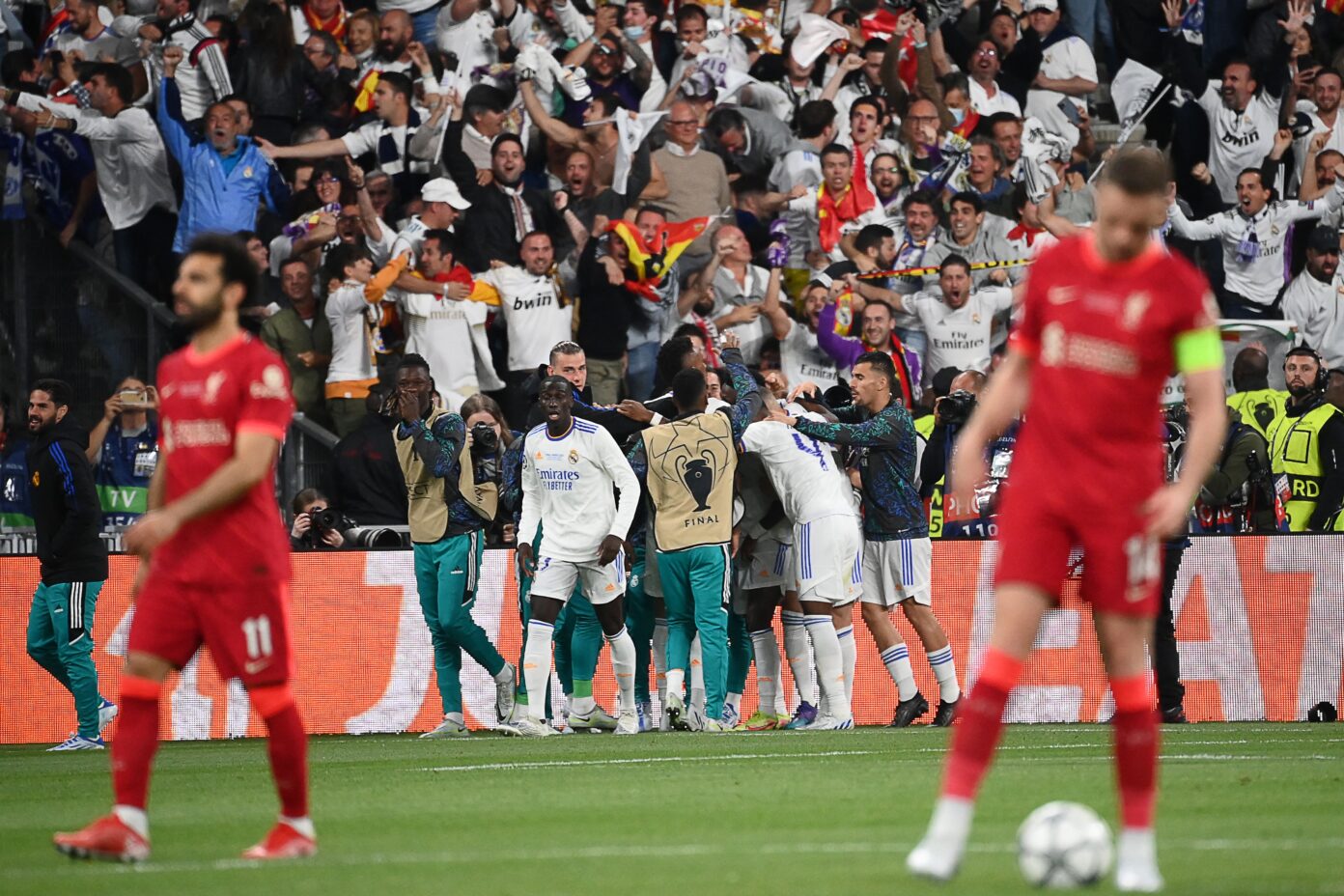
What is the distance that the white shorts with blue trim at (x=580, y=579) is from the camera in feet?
48.0

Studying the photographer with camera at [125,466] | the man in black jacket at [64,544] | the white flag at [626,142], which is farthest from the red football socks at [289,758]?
the white flag at [626,142]

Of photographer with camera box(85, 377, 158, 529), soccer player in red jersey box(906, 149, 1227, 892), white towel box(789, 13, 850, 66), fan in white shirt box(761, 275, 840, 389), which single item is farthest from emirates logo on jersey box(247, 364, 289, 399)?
white towel box(789, 13, 850, 66)

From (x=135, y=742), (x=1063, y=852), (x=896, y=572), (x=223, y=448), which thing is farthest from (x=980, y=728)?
(x=896, y=572)

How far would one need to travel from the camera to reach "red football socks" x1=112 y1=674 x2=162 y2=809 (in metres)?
7.42

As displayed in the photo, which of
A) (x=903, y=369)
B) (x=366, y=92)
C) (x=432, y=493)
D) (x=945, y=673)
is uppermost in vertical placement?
(x=366, y=92)

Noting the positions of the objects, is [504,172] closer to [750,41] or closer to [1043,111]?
[750,41]

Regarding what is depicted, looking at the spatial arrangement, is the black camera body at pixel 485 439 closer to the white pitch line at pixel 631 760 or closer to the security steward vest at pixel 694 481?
the security steward vest at pixel 694 481

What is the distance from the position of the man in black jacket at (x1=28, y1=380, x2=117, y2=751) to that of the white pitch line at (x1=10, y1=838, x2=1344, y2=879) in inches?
297

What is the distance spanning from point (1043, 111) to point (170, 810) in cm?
1426

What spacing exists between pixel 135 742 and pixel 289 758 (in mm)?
607

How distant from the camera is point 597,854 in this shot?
24.5ft

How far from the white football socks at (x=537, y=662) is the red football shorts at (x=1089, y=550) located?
8332mm

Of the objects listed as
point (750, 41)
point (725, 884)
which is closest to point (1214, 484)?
point (750, 41)

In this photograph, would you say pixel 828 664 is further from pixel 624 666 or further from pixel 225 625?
pixel 225 625
